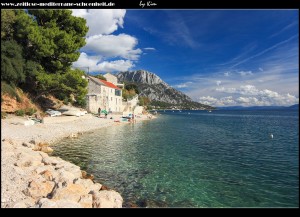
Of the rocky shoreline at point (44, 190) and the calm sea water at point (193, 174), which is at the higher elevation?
the rocky shoreline at point (44, 190)

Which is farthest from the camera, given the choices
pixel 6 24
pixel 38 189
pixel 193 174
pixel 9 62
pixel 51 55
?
pixel 51 55

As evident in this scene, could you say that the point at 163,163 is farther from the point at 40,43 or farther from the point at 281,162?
the point at 40,43

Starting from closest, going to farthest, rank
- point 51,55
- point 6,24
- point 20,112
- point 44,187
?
point 44,187
point 6,24
point 20,112
point 51,55


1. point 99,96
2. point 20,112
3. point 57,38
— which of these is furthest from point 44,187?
point 99,96

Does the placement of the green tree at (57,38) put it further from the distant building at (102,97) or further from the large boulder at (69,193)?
the large boulder at (69,193)

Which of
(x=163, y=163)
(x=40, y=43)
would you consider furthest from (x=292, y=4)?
(x=40, y=43)

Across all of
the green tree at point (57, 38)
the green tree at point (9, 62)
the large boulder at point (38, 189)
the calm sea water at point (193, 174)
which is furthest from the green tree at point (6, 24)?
the green tree at point (57, 38)

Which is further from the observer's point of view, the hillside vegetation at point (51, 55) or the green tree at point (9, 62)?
the hillside vegetation at point (51, 55)

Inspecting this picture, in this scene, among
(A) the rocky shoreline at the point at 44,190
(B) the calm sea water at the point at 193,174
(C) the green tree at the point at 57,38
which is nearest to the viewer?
(A) the rocky shoreline at the point at 44,190

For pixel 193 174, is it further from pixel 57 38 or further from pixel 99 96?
pixel 99 96

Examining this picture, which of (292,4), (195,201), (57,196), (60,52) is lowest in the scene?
(195,201)

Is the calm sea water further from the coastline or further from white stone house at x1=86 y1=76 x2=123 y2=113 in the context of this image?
white stone house at x1=86 y1=76 x2=123 y2=113

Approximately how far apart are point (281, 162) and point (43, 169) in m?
15.3
